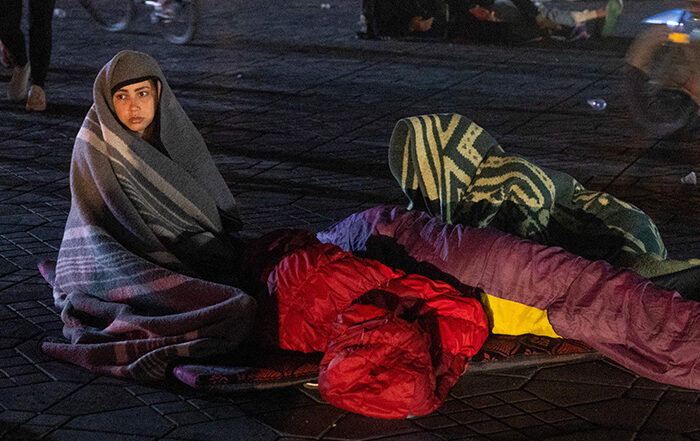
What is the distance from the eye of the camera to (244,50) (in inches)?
390

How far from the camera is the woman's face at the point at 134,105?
385 centimetres

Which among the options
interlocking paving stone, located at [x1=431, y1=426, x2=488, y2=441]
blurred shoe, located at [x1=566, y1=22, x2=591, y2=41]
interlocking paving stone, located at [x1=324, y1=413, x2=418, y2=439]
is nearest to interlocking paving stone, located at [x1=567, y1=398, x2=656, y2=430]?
interlocking paving stone, located at [x1=431, y1=426, x2=488, y2=441]

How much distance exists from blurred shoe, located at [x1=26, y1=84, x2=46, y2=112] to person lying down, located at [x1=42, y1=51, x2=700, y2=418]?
3.52 meters

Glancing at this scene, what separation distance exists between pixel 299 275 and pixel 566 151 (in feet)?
11.0

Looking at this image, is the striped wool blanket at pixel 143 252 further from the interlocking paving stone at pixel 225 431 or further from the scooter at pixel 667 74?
the scooter at pixel 667 74

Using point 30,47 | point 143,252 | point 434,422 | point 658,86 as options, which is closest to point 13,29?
point 30,47

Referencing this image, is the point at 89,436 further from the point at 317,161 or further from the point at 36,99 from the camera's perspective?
the point at 36,99

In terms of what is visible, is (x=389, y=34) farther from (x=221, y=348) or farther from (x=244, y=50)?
(x=221, y=348)

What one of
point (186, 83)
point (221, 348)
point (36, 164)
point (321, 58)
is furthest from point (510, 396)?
point (321, 58)

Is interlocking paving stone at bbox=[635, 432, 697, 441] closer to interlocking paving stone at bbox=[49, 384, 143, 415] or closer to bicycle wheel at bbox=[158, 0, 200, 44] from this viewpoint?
interlocking paving stone at bbox=[49, 384, 143, 415]

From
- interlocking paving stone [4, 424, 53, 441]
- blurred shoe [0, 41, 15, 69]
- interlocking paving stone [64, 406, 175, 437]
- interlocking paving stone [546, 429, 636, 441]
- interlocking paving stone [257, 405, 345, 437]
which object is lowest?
interlocking paving stone [546, 429, 636, 441]

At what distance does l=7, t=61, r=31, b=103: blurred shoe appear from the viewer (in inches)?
289

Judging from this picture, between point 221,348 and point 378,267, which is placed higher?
point 378,267

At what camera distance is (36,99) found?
7188mm
